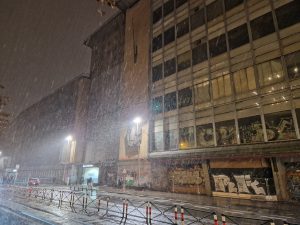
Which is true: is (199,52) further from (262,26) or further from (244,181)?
(244,181)

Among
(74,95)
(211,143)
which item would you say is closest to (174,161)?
(211,143)

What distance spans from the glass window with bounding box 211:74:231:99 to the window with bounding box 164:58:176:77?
7078 millimetres

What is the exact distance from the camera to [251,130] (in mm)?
20328

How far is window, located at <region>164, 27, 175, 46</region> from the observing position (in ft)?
102

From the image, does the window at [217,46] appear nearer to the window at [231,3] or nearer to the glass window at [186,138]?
the window at [231,3]

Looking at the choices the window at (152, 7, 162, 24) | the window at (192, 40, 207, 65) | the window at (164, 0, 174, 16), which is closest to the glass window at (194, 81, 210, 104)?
the window at (192, 40, 207, 65)

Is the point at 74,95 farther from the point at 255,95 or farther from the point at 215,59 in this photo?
the point at 255,95

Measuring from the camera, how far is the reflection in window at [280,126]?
17.9 metres

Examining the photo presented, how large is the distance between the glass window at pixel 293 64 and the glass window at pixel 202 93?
26.3 ft

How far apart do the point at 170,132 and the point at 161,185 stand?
6875mm

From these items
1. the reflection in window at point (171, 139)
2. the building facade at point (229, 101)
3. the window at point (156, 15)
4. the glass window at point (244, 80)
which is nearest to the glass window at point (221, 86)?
the building facade at point (229, 101)

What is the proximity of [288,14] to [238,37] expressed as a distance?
4696mm

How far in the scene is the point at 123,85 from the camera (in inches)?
1576

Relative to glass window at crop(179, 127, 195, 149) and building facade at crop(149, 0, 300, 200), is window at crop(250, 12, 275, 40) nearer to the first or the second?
building facade at crop(149, 0, 300, 200)
